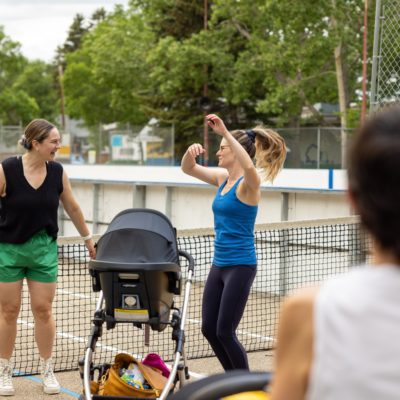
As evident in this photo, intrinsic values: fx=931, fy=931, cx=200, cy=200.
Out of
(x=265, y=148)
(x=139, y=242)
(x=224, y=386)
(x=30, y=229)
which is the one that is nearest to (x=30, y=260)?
(x=30, y=229)

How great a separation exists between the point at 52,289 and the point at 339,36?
29.1 metres

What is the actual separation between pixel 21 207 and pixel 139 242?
3.87ft

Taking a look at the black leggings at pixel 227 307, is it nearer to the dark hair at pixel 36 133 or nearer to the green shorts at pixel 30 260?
the green shorts at pixel 30 260

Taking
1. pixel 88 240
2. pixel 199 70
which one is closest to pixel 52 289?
pixel 88 240

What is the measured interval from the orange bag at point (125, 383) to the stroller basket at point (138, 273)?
327 millimetres

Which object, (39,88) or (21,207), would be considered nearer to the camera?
(21,207)

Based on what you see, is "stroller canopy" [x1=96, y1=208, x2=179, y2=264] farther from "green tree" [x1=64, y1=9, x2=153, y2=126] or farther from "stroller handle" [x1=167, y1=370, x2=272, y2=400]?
"green tree" [x1=64, y1=9, x2=153, y2=126]

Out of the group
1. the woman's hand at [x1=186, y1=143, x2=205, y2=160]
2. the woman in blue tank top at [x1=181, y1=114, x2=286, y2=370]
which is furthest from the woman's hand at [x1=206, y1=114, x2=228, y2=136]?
the woman's hand at [x1=186, y1=143, x2=205, y2=160]

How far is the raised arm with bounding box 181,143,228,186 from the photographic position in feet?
21.0

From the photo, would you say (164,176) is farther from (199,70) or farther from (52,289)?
(199,70)

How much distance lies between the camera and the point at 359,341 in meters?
1.75

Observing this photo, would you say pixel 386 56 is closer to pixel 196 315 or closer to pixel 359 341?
pixel 196 315

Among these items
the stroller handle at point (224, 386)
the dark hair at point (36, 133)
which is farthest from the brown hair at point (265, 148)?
the stroller handle at point (224, 386)

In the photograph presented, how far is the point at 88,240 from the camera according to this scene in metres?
6.77
